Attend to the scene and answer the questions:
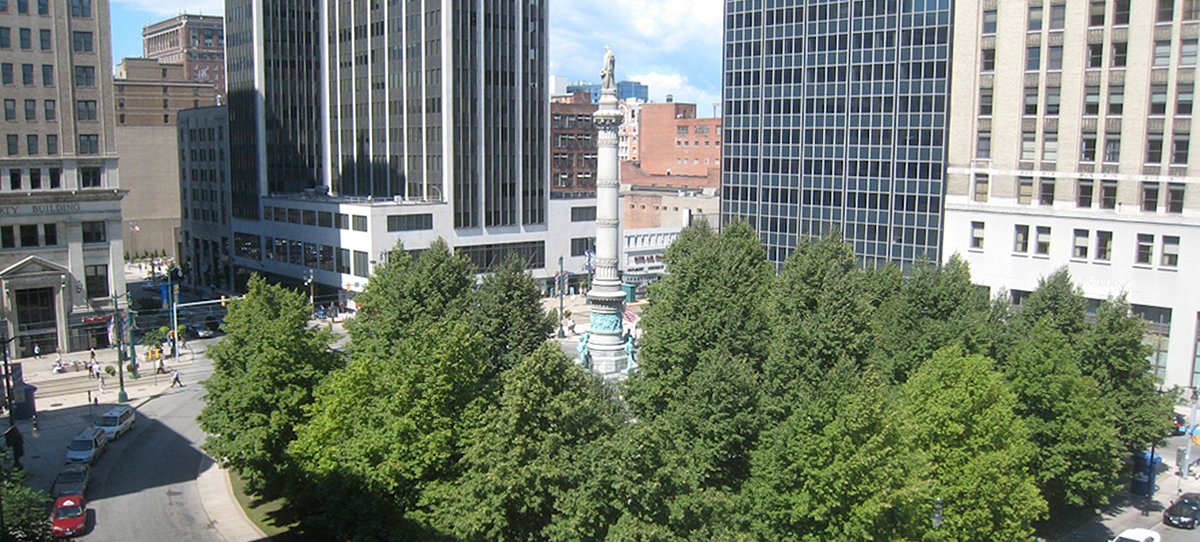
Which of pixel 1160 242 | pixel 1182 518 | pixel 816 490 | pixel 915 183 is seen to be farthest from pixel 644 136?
pixel 816 490

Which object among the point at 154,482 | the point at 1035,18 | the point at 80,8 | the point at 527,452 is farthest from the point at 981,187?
the point at 80,8

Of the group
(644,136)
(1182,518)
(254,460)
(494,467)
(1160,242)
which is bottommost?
(1182,518)

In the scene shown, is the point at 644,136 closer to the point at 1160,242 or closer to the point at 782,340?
the point at 1160,242

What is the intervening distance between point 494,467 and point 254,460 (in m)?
15.9

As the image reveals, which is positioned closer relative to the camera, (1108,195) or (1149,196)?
(1149,196)

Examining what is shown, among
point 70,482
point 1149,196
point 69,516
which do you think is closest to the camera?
point 69,516

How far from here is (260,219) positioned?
372 feet

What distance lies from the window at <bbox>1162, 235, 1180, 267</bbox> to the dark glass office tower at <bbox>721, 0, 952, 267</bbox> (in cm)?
1891

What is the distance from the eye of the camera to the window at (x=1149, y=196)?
231 feet

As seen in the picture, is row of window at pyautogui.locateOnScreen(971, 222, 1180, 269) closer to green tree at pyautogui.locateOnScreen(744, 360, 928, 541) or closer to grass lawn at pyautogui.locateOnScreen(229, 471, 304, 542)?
green tree at pyautogui.locateOnScreen(744, 360, 928, 541)

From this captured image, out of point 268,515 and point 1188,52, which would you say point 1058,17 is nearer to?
→ point 1188,52

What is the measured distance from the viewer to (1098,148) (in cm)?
7294

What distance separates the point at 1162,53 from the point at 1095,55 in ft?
15.3

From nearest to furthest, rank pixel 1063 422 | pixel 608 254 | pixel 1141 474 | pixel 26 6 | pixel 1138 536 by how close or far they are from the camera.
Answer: pixel 1138 536
pixel 1063 422
pixel 1141 474
pixel 608 254
pixel 26 6
